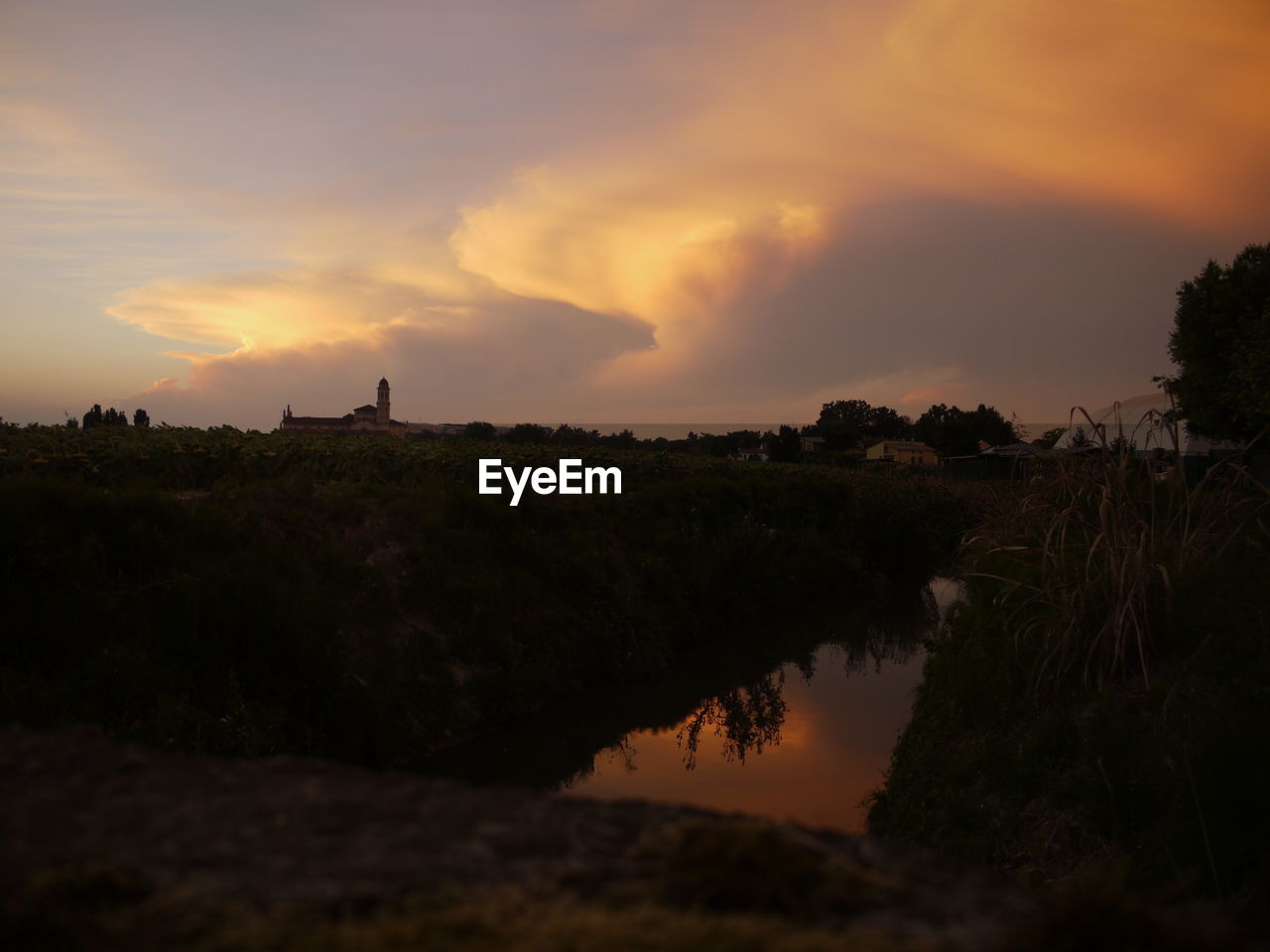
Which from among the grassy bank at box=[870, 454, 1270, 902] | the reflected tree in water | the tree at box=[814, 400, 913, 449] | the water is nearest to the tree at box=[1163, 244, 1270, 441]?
the water

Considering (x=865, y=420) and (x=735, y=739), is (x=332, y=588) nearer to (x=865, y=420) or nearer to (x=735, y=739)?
(x=735, y=739)

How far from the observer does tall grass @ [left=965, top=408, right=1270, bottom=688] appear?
7.44 m

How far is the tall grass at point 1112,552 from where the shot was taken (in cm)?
744

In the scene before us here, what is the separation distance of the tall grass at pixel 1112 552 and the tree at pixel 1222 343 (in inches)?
941

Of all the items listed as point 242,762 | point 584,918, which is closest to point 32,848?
point 242,762

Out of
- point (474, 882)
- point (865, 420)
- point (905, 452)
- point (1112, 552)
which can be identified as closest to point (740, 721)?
point (1112, 552)

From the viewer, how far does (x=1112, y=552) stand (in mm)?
7496

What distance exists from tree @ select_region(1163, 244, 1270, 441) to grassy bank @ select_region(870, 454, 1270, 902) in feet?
80.0

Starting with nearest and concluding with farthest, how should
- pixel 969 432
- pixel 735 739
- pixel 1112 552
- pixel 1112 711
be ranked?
pixel 1112 711 → pixel 1112 552 → pixel 735 739 → pixel 969 432

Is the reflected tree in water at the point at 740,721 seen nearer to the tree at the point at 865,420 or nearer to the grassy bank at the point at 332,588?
the grassy bank at the point at 332,588

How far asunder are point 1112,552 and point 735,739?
7.12 metres

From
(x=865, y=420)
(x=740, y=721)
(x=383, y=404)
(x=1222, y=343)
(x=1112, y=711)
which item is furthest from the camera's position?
(x=865, y=420)

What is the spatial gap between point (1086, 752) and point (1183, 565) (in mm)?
2499

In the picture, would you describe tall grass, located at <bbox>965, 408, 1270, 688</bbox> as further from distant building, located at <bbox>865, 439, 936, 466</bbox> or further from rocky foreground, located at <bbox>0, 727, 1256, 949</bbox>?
distant building, located at <bbox>865, 439, 936, 466</bbox>
